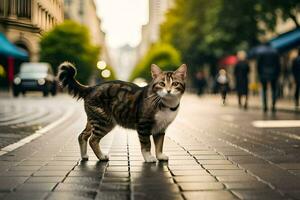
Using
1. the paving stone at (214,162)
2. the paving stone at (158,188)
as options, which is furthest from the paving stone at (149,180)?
the paving stone at (214,162)

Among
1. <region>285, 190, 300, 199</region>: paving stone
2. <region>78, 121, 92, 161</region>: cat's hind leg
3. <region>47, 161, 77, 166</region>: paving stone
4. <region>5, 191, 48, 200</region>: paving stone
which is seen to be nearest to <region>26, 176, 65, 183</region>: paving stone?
<region>5, 191, 48, 200</region>: paving stone

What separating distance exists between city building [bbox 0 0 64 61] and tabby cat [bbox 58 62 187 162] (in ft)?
1.84

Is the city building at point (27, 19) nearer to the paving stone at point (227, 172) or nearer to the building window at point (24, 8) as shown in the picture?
the building window at point (24, 8)

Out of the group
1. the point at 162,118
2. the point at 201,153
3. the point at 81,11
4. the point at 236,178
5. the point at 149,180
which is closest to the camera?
the point at 149,180

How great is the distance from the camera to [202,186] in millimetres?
4922

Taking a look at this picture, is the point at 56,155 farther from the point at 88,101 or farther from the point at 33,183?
the point at 33,183

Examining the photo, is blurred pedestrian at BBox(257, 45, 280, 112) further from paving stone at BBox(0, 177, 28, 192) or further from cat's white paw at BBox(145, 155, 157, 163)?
paving stone at BBox(0, 177, 28, 192)

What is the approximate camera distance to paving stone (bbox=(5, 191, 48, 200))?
440 cm

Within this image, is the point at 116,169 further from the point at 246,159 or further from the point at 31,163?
the point at 246,159

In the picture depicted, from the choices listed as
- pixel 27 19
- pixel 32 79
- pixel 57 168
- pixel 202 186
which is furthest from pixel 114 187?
pixel 32 79

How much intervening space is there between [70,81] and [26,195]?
85.1 inches

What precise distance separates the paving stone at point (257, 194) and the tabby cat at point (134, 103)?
69.4 inches

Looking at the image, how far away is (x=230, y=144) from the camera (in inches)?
343

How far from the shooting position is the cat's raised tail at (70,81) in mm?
6344
